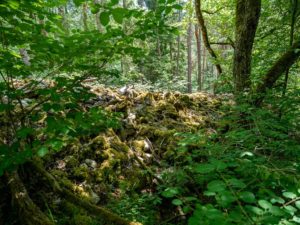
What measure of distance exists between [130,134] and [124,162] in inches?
28.4

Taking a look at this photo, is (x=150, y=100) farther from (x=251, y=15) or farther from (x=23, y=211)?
(x=23, y=211)

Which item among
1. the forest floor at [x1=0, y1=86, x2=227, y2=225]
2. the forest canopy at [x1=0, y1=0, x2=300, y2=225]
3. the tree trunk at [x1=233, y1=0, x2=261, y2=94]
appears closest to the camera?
the forest canopy at [x1=0, y1=0, x2=300, y2=225]

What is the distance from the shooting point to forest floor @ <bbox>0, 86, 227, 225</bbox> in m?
2.85

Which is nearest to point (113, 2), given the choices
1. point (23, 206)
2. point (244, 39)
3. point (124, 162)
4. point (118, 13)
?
point (118, 13)

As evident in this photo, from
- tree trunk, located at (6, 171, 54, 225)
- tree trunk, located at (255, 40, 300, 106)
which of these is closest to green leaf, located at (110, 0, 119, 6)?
tree trunk, located at (6, 171, 54, 225)

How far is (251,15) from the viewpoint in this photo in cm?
457

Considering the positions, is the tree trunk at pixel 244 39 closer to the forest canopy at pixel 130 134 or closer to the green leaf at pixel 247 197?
the forest canopy at pixel 130 134

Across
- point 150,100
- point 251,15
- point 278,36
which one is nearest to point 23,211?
point 150,100

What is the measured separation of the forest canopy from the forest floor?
16 mm

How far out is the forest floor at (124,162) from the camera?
9.36 ft

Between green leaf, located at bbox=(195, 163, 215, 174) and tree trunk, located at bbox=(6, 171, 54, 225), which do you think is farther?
tree trunk, located at bbox=(6, 171, 54, 225)

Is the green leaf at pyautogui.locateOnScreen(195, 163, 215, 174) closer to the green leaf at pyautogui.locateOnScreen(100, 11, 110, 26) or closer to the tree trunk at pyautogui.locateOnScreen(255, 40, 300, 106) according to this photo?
the green leaf at pyautogui.locateOnScreen(100, 11, 110, 26)

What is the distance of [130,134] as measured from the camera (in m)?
4.37

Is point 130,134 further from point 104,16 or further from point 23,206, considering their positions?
point 104,16
